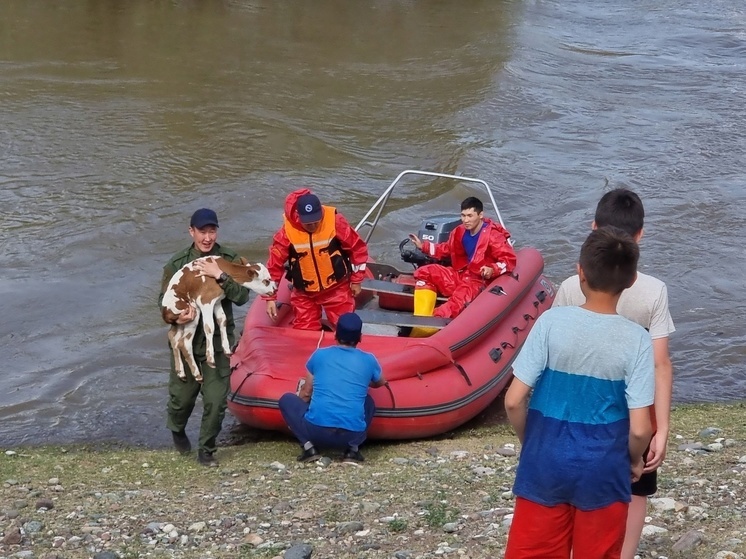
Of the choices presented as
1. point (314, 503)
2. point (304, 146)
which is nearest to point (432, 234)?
point (314, 503)

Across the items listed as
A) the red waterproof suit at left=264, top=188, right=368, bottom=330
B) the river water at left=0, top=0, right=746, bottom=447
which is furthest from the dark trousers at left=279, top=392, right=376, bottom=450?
the river water at left=0, top=0, right=746, bottom=447

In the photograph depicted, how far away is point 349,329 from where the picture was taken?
18.2ft

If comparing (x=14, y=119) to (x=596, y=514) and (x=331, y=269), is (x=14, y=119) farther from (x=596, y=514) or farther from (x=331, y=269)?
(x=596, y=514)

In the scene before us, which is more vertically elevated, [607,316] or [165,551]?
[607,316]

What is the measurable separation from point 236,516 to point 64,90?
1297 cm

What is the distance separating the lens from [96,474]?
214 inches

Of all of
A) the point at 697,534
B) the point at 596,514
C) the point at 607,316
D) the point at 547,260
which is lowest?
the point at 547,260

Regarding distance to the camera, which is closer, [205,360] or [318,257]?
[205,360]

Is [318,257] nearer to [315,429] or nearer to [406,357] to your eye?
[406,357]

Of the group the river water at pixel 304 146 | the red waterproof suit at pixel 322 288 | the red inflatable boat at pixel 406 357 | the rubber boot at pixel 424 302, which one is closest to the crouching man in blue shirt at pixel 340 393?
the red inflatable boat at pixel 406 357

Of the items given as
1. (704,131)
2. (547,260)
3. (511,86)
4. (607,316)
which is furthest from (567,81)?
(607,316)

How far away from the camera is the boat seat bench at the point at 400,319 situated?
692 cm

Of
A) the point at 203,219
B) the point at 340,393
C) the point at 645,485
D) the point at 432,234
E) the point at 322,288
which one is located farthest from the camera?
the point at 432,234

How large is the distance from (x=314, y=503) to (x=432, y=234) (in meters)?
3.76
